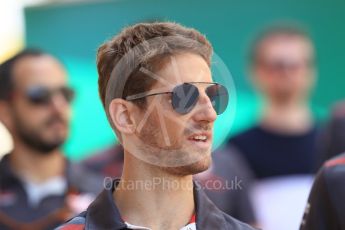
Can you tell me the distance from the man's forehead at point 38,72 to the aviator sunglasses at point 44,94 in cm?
4

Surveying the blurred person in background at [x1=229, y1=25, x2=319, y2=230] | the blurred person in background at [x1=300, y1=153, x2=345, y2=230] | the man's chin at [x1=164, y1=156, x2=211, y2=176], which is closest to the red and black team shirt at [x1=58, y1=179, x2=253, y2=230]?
the man's chin at [x1=164, y1=156, x2=211, y2=176]

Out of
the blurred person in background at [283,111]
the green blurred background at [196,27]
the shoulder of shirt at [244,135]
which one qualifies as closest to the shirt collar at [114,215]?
the blurred person in background at [283,111]

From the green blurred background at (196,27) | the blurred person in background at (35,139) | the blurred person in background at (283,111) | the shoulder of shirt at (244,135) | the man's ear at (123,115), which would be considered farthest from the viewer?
the green blurred background at (196,27)

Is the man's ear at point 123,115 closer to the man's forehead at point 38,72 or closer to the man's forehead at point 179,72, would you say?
the man's forehead at point 179,72

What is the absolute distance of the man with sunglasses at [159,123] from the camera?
327cm

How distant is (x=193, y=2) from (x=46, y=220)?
2651 mm

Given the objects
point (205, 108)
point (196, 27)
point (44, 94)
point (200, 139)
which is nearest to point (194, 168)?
point (200, 139)

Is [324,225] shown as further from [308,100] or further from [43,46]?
[43,46]

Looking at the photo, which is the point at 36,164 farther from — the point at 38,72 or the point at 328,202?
the point at 328,202

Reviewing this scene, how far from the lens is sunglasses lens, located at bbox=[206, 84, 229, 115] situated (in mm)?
3312

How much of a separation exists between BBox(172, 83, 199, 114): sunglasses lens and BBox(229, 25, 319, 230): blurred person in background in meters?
3.30

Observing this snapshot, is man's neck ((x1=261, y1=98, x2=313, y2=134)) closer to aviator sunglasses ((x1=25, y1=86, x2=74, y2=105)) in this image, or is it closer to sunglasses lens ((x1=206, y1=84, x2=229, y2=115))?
aviator sunglasses ((x1=25, y1=86, x2=74, y2=105))

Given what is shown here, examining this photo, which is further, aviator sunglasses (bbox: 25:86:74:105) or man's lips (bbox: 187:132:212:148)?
aviator sunglasses (bbox: 25:86:74:105)

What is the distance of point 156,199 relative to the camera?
133 inches
